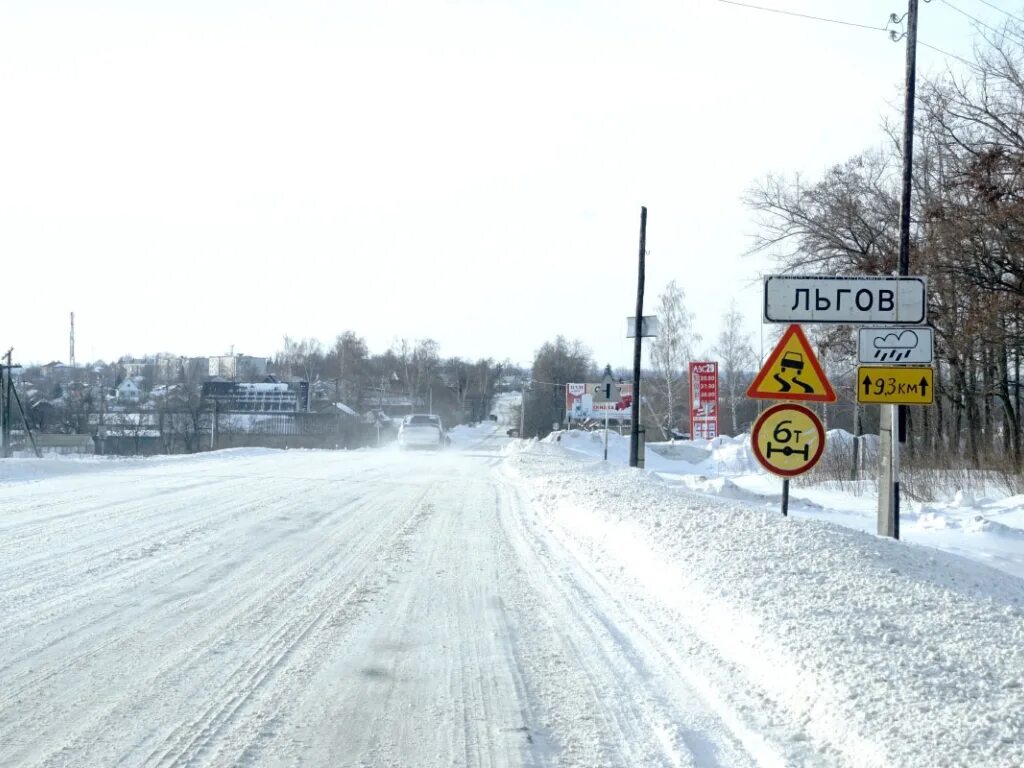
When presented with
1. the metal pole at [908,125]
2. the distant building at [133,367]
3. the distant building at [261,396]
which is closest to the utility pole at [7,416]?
the metal pole at [908,125]

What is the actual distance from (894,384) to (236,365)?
5342 inches

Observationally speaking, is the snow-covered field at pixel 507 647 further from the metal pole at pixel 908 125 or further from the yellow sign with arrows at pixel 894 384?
the metal pole at pixel 908 125

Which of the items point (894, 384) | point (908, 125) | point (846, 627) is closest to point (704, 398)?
point (908, 125)

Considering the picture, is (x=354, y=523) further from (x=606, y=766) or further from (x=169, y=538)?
(x=606, y=766)

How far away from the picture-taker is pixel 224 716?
17.0ft

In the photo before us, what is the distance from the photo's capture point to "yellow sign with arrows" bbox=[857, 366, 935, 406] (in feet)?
35.3

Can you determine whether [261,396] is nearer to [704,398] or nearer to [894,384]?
[704,398]

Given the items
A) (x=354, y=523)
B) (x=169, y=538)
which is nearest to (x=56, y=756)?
(x=169, y=538)

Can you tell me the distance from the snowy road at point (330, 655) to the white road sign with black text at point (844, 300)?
3.40 m

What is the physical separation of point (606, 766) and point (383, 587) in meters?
4.62

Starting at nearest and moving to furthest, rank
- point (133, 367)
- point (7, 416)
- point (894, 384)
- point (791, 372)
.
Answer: point (791, 372) < point (894, 384) < point (7, 416) < point (133, 367)

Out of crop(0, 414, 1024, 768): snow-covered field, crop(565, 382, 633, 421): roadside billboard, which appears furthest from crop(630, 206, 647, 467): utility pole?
crop(0, 414, 1024, 768): snow-covered field

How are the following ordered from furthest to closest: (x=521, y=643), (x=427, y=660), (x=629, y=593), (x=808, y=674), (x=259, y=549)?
(x=259, y=549), (x=629, y=593), (x=521, y=643), (x=427, y=660), (x=808, y=674)

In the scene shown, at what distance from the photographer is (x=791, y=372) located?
10352 millimetres
